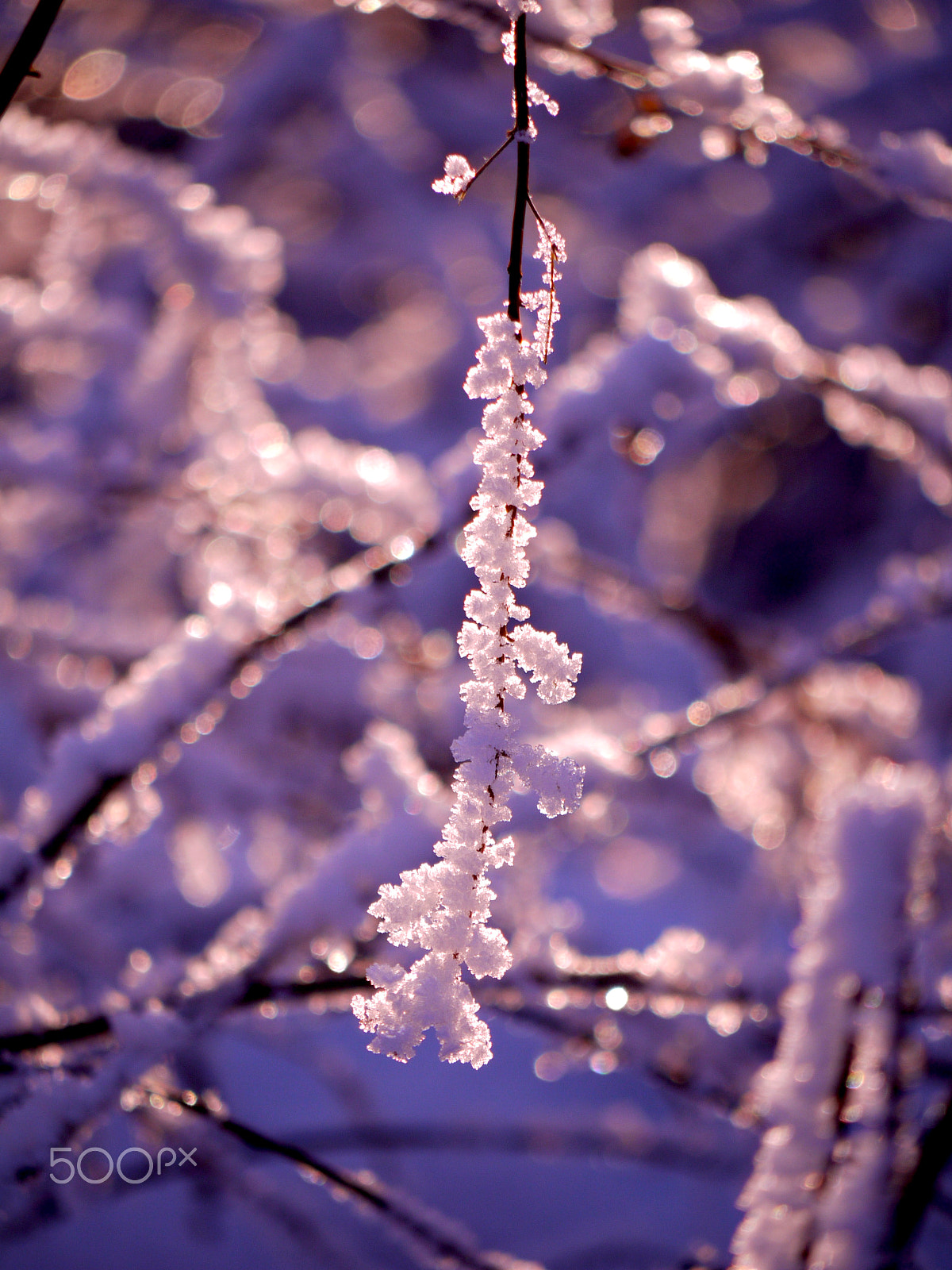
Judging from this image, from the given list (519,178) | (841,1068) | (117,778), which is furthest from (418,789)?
(519,178)

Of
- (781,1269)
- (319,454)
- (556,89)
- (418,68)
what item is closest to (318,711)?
(319,454)

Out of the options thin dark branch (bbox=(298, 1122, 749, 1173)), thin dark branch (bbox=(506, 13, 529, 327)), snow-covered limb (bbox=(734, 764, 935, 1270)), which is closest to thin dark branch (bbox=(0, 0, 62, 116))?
thin dark branch (bbox=(506, 13, 529, 327))

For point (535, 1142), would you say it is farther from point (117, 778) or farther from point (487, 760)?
point (487, 760)

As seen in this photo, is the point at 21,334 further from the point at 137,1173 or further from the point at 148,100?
the point at 148,100

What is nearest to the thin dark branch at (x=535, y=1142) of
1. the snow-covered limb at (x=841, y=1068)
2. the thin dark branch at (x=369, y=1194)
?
the thin dark branch at (x=369, y=1194)

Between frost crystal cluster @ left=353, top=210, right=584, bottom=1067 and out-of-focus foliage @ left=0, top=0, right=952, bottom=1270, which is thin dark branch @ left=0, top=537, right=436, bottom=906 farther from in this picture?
frost crystal cluster @ left=353, top=210, right=584, bottom=1067
